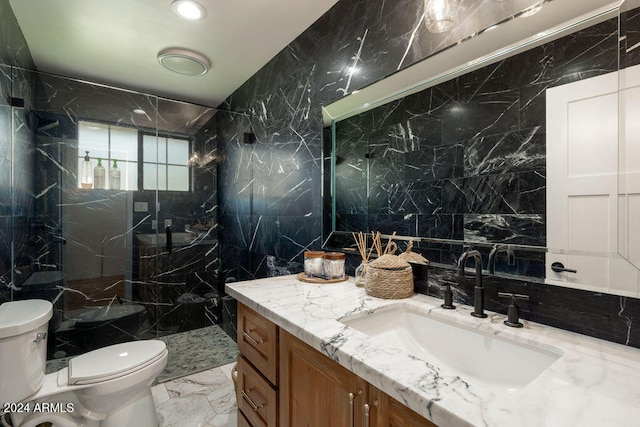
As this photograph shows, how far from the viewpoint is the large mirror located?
0.79 metres

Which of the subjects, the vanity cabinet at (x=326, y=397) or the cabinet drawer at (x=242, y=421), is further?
the cabinet drawer at (x=242, y=421)

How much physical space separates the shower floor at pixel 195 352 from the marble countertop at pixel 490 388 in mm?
1765

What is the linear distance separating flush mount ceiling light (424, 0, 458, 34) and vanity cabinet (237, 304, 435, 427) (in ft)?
4.18

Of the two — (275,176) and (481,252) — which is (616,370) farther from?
(275,176)

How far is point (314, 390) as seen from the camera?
2.85ft

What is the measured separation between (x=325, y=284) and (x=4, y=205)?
1.88 m

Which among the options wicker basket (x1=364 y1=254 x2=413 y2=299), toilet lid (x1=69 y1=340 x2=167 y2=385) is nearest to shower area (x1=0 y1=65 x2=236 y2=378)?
toilet lid (x1=69 y1=340 x2=167 y2=385)

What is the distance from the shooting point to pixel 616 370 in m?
0.63

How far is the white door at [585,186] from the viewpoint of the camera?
78 cm

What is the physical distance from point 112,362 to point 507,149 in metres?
2.06

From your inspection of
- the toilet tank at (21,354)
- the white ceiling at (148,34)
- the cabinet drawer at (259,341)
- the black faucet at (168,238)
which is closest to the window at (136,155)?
the black faucet at (168,238)

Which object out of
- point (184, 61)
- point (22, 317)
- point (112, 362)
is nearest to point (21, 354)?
point (22, 317)

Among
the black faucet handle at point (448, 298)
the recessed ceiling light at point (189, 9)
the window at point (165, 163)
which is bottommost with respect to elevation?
the black faucet handle at point (448, 298)

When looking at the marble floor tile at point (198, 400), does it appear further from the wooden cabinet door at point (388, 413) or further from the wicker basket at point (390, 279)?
the wooden cabinet door at point (388, 413)
